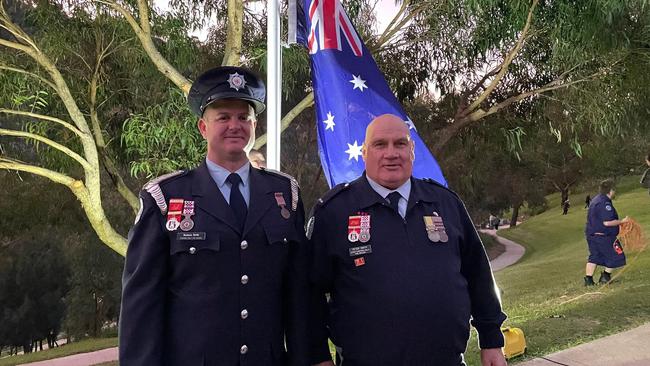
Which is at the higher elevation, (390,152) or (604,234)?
(390,152)

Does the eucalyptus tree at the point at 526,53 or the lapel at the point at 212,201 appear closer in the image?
the lapel at the point at 212,201

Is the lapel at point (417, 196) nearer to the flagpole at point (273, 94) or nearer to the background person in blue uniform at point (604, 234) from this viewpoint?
the flagpole at point (273, 94)

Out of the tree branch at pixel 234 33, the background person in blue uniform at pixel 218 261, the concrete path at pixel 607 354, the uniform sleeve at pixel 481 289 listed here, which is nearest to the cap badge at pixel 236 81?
the background person in blue uniform at pixel 218 261

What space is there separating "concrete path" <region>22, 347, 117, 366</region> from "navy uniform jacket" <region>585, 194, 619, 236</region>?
8.37 m

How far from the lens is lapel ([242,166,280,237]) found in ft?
6.32

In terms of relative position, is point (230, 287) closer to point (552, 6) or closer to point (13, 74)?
point (552, 6)

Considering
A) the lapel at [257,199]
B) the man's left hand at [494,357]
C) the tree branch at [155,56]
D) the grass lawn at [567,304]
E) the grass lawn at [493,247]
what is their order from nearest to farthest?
the lapel at [257,199]
the man's left hand at [494,357]
the grass lawn at [567,304]
the tree branch at [155,56]
the grass lawn at [493,247]

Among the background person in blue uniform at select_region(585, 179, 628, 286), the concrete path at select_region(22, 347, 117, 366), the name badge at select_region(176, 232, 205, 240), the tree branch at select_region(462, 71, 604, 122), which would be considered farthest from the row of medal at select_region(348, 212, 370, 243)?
the concrete path at select_region(22, 347, 117, 366)

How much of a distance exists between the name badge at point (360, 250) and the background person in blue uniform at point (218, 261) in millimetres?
223

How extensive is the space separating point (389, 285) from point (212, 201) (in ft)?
2.34

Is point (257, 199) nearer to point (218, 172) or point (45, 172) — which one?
point (218, 172)

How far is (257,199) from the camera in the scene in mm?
1985

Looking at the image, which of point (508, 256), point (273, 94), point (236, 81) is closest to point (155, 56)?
point (273, 94)

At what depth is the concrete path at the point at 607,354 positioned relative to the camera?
4.73 metres
